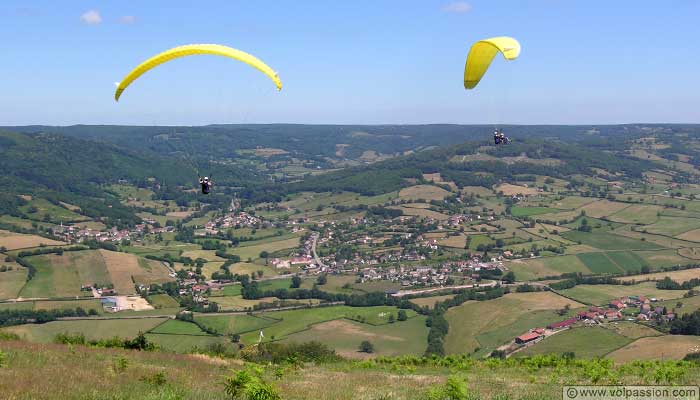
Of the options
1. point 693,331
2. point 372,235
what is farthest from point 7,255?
point 693,331

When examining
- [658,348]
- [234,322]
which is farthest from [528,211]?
[658,348]

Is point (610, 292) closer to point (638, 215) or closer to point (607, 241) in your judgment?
point (607, 241)

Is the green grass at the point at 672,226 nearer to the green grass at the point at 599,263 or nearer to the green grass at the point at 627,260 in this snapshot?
the green grass at the point at 627,260

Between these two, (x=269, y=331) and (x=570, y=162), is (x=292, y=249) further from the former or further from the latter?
(x=570, y=162)

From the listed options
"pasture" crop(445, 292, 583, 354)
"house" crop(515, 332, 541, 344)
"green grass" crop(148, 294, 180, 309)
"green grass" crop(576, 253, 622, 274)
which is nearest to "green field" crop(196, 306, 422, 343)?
"pasture" crop(445, 292, 583, 354)

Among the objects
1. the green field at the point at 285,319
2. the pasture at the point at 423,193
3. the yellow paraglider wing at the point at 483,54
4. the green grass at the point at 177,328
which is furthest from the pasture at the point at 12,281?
the pasture at the point at 423,193

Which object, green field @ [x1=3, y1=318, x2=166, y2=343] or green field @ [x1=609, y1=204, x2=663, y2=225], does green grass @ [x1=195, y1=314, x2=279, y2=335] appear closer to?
green field @ [x1=3, y1=318, x2=166, y2=343]

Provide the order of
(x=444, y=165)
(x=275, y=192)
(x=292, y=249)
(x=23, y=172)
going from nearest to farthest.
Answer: (x=292, y=249) < (x=23, y=172) < (x=275, y=192) < (x=444, y=165)

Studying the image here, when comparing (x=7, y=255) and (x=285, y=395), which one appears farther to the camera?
(x=7, y=255)
